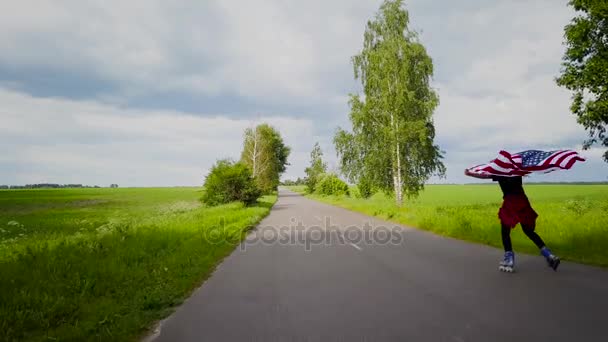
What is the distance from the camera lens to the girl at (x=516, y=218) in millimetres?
6473

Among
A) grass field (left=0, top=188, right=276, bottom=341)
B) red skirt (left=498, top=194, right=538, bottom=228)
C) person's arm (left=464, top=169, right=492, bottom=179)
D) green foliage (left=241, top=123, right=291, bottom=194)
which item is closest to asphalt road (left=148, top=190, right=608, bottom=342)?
grass field (left=0, top=188, right=276, bottom=341)

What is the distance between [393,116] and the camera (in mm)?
23422

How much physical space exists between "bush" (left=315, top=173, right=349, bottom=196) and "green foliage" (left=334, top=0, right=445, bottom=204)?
33.2 meters

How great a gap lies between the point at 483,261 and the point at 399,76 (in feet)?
60.4

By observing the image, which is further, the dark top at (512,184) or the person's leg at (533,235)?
the dark top at (512,184)

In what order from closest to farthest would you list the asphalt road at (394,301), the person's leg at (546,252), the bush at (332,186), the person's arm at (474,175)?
the asphalt road at (394,301) → the person's leg at (546,252) → the person's arm at (474,175) → the bush at (332,186)

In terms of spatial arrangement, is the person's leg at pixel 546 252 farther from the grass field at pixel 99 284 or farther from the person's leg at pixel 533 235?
the grass field at pixel 99 284

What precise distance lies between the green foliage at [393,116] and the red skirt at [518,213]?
15.8m

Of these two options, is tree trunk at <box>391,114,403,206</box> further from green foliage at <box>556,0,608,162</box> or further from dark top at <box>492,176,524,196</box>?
dark top at <box>492,176,524,196</box>

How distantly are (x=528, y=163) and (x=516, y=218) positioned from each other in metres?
1.05

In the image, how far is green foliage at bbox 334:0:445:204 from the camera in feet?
75.4

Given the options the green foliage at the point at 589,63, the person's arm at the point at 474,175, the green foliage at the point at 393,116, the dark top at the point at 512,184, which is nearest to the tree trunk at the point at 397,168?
the green foliage at the point at 393,116

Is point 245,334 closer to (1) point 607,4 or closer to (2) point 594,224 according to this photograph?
(2) point 594,224

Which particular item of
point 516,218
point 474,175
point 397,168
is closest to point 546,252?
point 516,218
